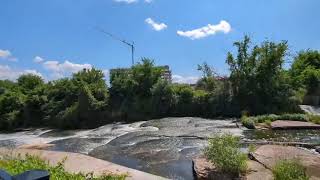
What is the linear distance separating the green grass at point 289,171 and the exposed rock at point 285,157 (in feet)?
5.39

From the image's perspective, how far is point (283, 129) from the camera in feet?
81.8


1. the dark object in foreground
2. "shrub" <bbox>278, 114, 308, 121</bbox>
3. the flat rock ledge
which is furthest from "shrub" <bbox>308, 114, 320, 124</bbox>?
the dark object in foreground

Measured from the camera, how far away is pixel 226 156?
12539mm

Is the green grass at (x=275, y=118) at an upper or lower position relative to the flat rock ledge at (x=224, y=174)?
upper

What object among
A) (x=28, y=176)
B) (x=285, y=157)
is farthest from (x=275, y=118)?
(x=28, y=176)

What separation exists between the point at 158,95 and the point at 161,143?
15336mm

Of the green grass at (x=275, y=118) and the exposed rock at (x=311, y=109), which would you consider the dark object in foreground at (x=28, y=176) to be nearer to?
the green grass at (x=275, y=118)

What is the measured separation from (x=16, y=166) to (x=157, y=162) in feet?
25.3

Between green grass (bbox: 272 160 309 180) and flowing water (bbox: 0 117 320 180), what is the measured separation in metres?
3.58

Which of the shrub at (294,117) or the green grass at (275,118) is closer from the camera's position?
the green grass at (275,118)

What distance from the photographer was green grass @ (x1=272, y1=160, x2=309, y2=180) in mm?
10945

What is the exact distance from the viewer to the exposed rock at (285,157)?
44.1 feet

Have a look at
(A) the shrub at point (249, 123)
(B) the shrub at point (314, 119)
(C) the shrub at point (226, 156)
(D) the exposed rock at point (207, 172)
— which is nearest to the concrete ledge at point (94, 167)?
(D) the exposed rock at point (207, 172)

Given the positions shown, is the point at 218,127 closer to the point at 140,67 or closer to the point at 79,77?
the point at 140,67
